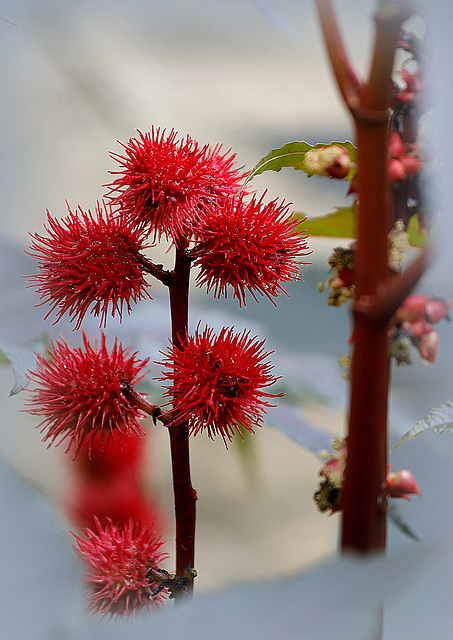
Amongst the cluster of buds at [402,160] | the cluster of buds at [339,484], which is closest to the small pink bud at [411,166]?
the cluster of buds at [402,160]

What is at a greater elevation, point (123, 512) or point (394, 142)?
point (394, 142)

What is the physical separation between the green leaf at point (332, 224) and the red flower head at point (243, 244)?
36 mm

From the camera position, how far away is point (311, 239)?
0.28 meters

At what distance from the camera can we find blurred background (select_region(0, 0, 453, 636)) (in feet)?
0.88

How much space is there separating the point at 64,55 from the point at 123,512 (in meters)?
0.22

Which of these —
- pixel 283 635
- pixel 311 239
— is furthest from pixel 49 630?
pixel 311 239

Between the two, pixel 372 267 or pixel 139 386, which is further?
pixel 139 386

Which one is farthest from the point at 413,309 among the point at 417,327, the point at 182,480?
the point at 182,480

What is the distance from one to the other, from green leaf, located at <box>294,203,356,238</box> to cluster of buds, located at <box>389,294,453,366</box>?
55 mm

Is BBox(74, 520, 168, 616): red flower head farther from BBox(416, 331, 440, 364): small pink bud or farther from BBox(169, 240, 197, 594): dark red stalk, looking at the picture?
BBox(416, 331, 440, 364): small pink bud

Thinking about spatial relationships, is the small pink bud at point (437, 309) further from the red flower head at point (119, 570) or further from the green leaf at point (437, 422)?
the red flower head at point (119, 570)

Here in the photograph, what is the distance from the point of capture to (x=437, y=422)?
0.23m

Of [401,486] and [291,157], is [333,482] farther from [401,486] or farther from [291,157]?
[291,157]

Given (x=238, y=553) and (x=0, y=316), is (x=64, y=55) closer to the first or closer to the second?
(x=0, y=316)
